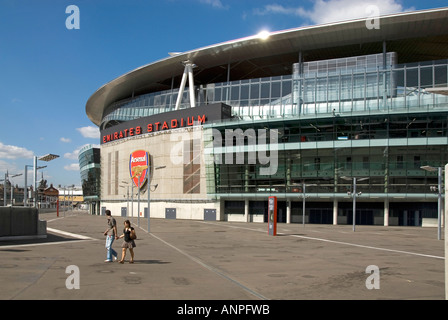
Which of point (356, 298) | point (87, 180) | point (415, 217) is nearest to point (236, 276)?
point (356, 298)

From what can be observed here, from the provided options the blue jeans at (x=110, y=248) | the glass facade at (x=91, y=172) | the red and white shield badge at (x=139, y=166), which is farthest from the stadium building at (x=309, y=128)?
the blue jeans at (x=110, y=248)

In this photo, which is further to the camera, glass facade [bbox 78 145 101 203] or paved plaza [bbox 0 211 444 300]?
glass facade [bbox 78 145 101 203]

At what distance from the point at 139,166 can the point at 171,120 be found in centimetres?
1165

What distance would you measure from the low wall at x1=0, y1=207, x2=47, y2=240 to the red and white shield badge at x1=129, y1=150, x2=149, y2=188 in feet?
158

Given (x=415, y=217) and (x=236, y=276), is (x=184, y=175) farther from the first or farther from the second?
(x=236, y=276)

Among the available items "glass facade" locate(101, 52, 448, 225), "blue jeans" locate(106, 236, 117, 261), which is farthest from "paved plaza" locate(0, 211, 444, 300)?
Result: "glass facade" locate(101, 52, 448, 225)

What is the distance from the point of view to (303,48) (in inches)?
2477

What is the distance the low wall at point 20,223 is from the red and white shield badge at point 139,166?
48073 millimetres

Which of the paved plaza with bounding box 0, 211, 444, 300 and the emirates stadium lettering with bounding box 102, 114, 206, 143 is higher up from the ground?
the emirates stadium lettering with bounding box 102, 114, 206, 143

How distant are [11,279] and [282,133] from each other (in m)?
49.3

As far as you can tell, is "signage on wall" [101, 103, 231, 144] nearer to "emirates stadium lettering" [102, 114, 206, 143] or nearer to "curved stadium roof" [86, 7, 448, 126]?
"emirates stadium lettering" [102, 114, 206, 143]

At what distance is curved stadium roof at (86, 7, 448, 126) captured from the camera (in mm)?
55431

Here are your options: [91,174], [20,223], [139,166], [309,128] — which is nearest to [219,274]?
[20,223]

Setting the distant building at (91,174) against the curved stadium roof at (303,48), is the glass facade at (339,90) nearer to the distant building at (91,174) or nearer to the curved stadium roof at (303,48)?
the curved stadium roof at (303,48)
